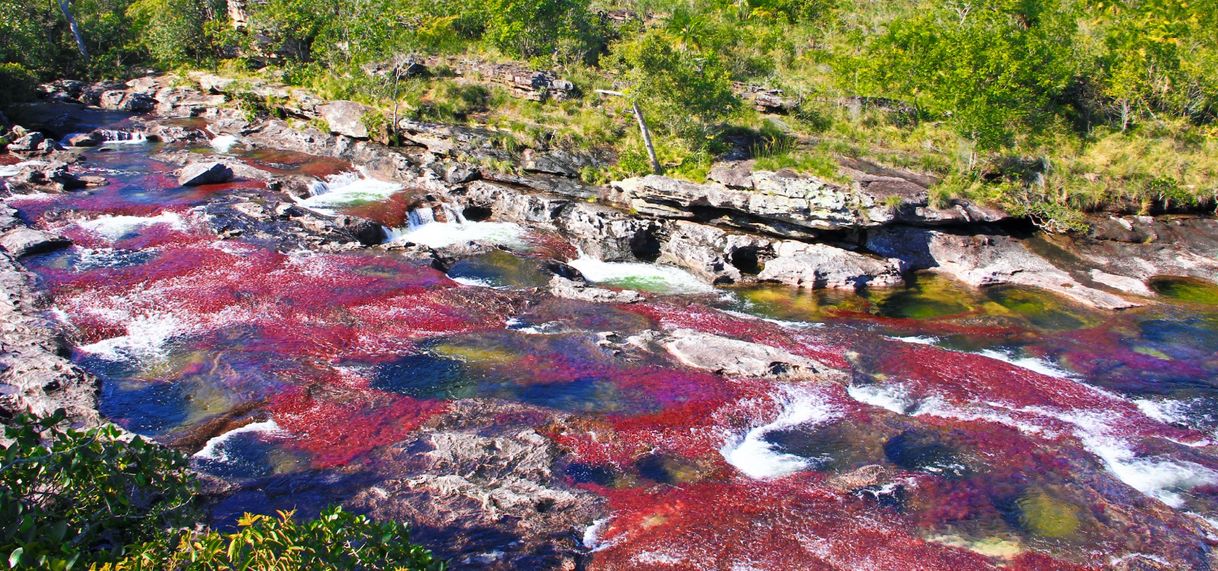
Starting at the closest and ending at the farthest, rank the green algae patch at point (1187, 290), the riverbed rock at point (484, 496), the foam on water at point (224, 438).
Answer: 1. the riverbed rock at point (484, 496)
2. the foam on water at point (224, 438)
3. the green algae patch at point (1187, 290)

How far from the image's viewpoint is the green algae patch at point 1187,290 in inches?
1155

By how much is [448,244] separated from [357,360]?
12402 millimetres

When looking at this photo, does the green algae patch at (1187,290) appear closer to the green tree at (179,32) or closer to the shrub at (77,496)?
the shrub at (77,496)

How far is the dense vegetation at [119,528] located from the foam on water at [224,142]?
41.1 meters

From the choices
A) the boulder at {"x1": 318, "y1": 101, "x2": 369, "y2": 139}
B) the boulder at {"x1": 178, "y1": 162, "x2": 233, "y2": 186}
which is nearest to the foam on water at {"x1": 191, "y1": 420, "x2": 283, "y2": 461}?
the boulder at {"x1": 178, "y1": 162, "x2": 233, "y2": 186}

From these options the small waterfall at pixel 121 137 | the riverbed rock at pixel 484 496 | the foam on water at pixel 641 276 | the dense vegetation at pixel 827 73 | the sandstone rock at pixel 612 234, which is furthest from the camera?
the small waterfall at pixel 121 137

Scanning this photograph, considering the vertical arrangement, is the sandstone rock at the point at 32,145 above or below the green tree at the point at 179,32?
below

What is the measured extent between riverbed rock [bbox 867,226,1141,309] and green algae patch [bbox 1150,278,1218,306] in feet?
9.84

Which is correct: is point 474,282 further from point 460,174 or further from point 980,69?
point 980,69

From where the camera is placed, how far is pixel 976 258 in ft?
105

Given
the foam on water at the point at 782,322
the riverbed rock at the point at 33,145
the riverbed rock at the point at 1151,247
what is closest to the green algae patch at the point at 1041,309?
the riverbed rock at the point at 1151,247

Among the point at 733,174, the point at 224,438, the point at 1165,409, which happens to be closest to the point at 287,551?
the point at 224,438

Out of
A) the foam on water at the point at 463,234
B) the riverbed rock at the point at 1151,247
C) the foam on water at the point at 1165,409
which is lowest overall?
the foam on water at the point at 463,234

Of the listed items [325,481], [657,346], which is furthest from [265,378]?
[657,346]
